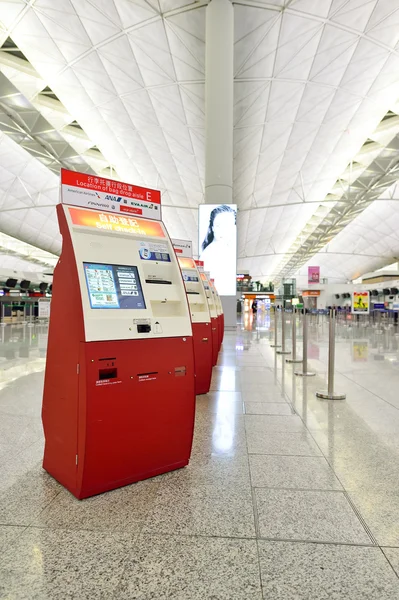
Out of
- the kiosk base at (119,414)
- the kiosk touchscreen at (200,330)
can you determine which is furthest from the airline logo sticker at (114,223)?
the kiosk touchscreen at (200,330)

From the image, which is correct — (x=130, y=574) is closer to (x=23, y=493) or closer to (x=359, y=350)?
(x=23, y=493)

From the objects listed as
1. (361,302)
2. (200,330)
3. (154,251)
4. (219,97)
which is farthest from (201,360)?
(361,302)

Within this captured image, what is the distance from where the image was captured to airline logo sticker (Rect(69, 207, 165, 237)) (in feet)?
8.46

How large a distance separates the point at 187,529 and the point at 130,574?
425mm

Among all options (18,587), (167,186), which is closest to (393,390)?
(18,587)

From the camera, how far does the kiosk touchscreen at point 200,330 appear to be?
5.14 meters

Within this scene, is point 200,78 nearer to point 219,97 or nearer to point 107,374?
point 219,97

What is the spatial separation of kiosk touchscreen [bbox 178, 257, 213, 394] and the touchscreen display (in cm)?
252

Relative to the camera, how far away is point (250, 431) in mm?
3672

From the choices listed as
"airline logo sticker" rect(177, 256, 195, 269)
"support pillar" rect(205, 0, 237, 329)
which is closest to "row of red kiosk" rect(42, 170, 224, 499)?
"airline logo sticker" rect(177, 256, 195, 269)

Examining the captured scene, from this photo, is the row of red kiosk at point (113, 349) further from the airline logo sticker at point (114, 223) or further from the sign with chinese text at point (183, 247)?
the sign with chinese text at point (183, 247)

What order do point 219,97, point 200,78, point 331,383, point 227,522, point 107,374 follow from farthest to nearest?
point 200,78 → point 219,97 → point 331,383 → point 107,374 → point 227,522

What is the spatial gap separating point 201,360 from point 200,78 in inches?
599

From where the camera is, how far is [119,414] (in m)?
2.38
